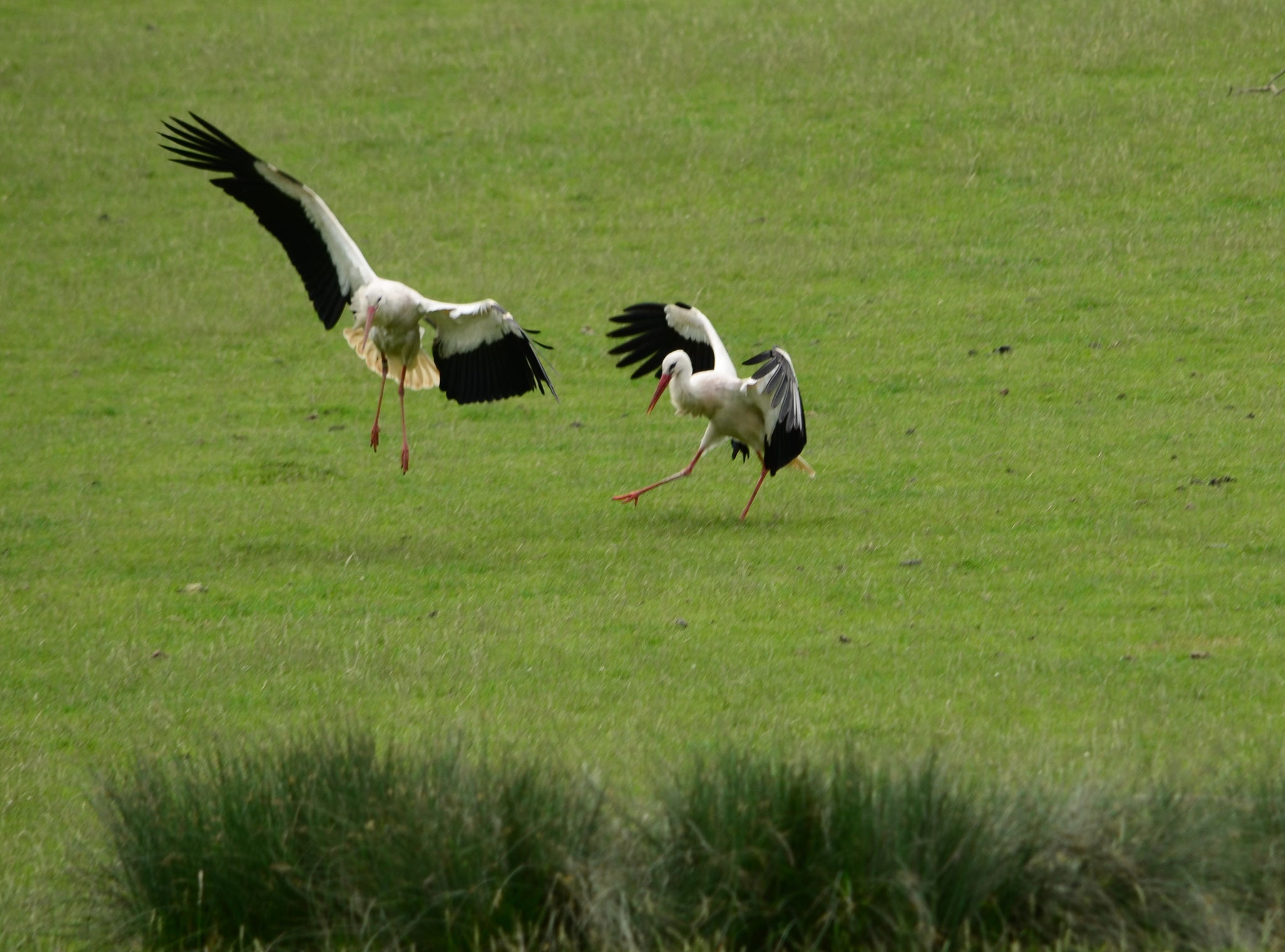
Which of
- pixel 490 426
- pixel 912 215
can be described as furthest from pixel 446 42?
pixel 490 426

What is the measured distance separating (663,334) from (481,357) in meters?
1.78

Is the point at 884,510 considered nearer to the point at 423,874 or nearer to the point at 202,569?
the point at 202,569

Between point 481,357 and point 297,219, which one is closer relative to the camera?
point 297,219

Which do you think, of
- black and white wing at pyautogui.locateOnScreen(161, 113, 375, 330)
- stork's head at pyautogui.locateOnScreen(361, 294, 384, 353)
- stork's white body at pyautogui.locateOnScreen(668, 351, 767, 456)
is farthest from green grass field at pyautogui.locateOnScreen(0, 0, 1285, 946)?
black and white wing at pyautogui.locateOnScreen(161, 113, 375, 330)

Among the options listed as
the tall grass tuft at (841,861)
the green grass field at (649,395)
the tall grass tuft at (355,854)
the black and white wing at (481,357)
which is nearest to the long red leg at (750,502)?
the green grass field at (649,395)

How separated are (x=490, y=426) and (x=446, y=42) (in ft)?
51.8

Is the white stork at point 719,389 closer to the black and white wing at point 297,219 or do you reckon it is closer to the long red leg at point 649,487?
the long red leg at point 649,487

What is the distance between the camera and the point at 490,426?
56.1 ft

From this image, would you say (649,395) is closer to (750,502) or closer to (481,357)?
(481,357)

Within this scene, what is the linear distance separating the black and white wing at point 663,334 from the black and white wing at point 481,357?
91 cm

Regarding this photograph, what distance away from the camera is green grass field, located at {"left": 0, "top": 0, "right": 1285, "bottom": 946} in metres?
8.56

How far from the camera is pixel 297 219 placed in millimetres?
13297

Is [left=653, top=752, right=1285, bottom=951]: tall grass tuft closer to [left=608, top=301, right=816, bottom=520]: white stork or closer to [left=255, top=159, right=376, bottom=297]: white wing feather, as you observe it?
[left=608, top=301, right=816, bottom=520]: white stork

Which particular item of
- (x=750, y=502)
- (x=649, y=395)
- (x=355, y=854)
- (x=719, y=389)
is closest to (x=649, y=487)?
(x=750, y=502)
